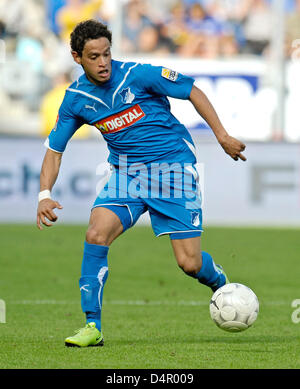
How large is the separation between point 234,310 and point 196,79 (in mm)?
13050

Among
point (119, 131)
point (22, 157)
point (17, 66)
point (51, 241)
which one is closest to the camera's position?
point (119, 131)

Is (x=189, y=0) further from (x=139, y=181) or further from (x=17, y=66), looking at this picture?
(x=139, y=181)

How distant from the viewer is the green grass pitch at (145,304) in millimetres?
5617

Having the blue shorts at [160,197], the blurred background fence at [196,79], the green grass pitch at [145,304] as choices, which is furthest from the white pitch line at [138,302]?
the blurred background fence at [196,79]

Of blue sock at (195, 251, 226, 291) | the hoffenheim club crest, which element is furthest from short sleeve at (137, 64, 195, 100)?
blue sock at (195, 251, 226, 291)

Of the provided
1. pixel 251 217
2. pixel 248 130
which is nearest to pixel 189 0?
pixel 248 130

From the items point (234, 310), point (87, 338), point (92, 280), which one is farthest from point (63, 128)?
point (234, 310)

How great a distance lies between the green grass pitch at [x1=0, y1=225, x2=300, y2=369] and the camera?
221 inches

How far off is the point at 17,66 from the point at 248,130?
472cm

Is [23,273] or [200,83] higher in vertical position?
[200,83]

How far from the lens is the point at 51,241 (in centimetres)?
1360

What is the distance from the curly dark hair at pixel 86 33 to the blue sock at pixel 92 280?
132 cm

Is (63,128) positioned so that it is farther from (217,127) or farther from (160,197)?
(217,127)

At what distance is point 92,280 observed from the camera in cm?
621
